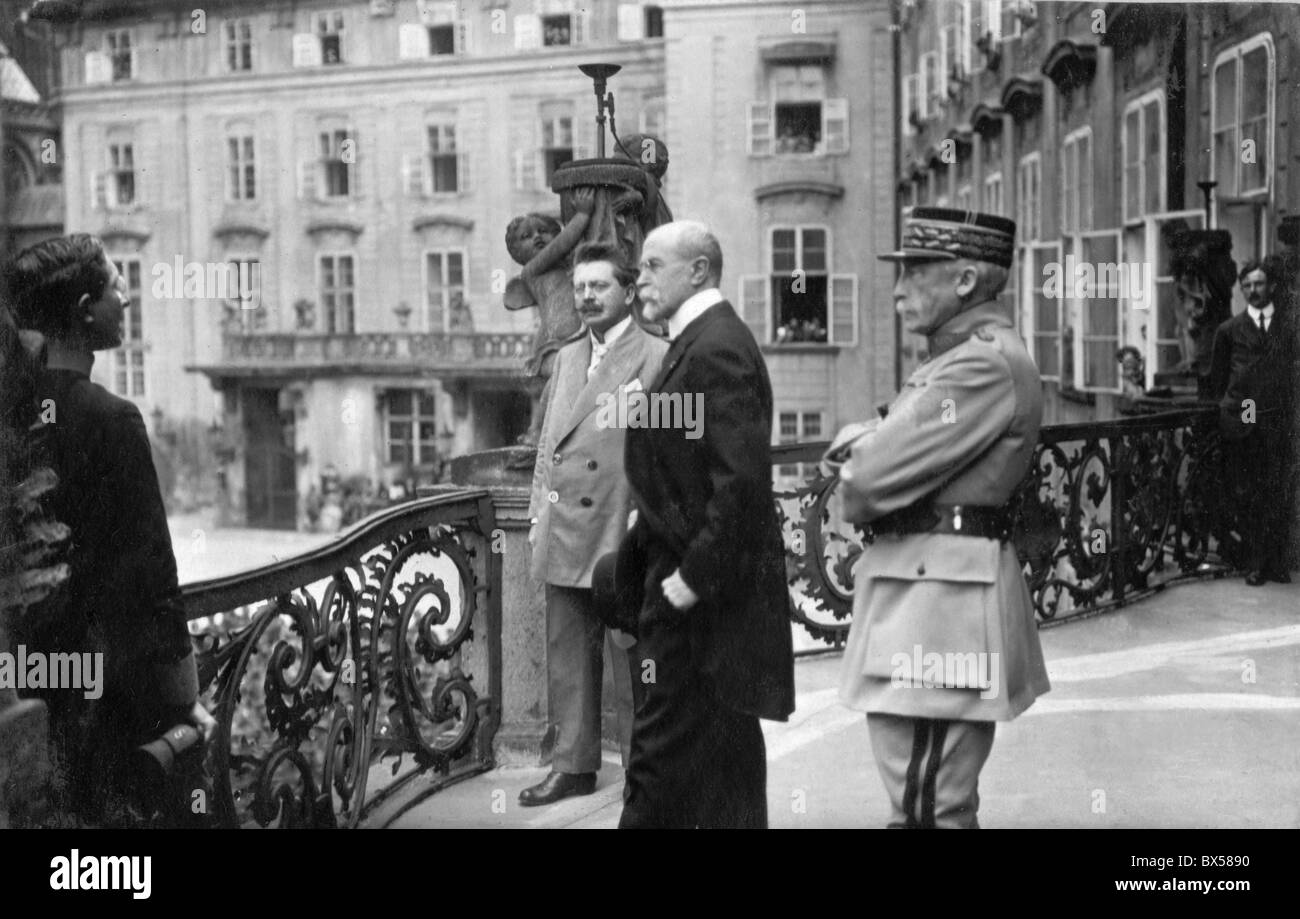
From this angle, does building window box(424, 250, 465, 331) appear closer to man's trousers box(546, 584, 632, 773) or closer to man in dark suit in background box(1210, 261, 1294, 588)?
man in dark suit in background box(1210, 261, 1294, 588)

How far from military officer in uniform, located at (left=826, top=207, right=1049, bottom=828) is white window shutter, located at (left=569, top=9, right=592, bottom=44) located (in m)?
22.7

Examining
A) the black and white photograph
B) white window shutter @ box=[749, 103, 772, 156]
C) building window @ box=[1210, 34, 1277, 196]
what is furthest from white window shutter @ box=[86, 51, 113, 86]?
building window @ box=[1210, 34, 1277, 196]

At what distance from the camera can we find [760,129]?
2405 centimetres

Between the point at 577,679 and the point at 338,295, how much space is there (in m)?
23.4

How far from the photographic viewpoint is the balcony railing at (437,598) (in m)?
4.74

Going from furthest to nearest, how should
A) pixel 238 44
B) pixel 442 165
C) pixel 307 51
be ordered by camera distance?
pixel 442 165 < pixel 238 44 < pixel 307 51

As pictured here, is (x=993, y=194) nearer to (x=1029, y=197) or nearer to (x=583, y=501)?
(x=1029, y=197)

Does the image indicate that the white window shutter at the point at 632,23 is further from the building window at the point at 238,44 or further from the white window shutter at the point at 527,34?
the building window at the point at 238,44

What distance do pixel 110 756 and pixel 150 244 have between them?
23.4 m

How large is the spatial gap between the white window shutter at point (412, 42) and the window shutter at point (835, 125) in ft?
24.5

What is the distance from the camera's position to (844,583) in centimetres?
832

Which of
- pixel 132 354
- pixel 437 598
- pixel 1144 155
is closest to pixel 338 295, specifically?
pixel 132 354
